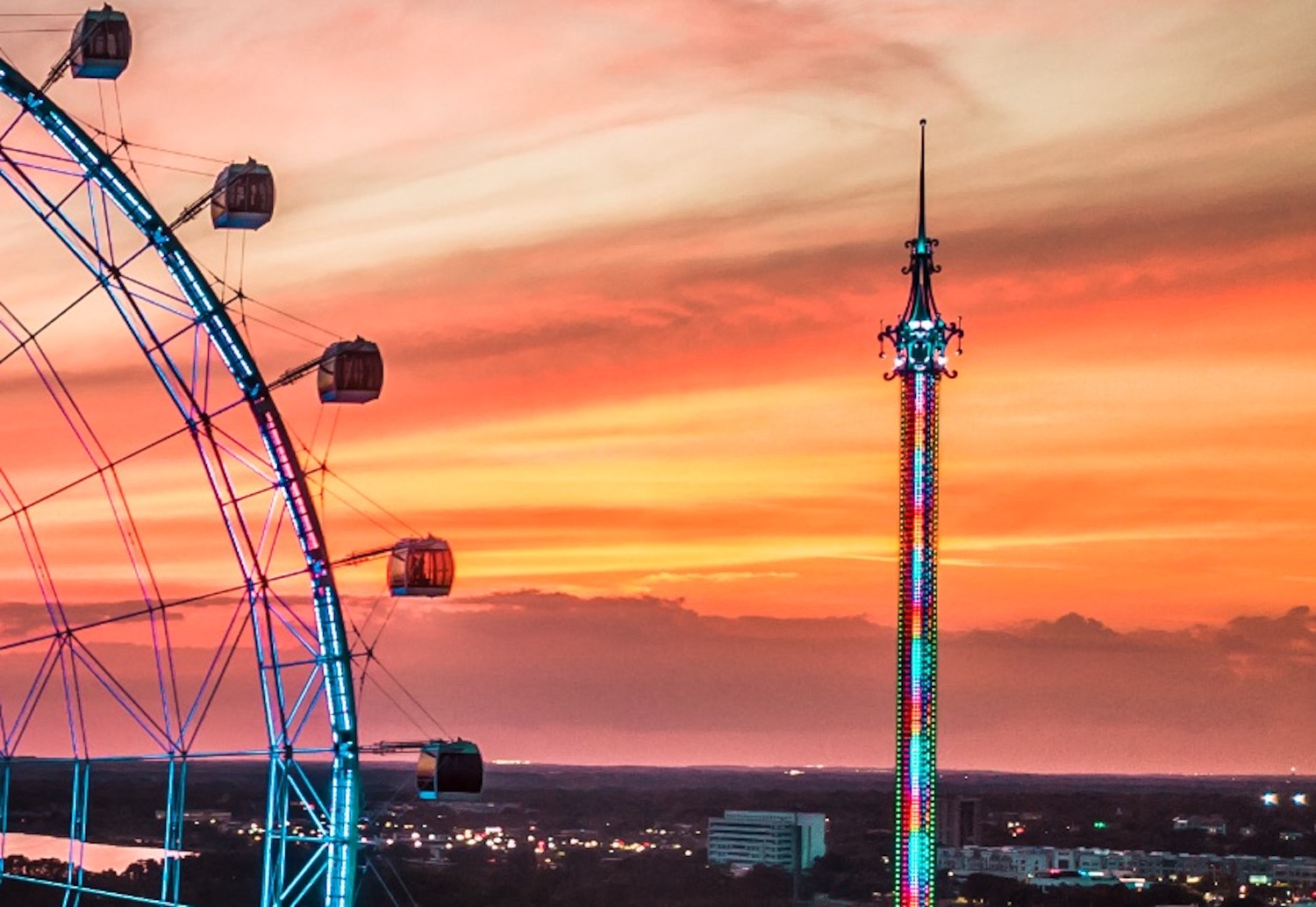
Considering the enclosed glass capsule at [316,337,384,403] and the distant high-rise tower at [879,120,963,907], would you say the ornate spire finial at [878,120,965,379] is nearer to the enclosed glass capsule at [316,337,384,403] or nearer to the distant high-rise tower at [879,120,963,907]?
the distant high-rise tower at [879,120,963,907]

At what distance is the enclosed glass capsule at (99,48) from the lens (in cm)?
5447

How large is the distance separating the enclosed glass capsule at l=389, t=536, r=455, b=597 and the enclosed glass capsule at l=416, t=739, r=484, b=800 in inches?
140

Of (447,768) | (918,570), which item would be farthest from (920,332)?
(447,768)

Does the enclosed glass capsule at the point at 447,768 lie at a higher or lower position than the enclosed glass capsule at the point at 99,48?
lower

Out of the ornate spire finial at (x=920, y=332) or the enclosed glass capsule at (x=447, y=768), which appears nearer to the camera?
the enclosed glass capsule at (x=447, y=768)

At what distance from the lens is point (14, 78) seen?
51.3m

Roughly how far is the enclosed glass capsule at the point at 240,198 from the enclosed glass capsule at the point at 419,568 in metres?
7.99

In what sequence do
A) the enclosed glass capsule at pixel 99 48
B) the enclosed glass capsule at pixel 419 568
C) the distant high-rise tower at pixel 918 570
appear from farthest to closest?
1. the distant high-rise tower at pixel 918 570
2. the enclosed glass capsule at pixel 419 568
3. the enclosed glass capsule at pixel 99 48

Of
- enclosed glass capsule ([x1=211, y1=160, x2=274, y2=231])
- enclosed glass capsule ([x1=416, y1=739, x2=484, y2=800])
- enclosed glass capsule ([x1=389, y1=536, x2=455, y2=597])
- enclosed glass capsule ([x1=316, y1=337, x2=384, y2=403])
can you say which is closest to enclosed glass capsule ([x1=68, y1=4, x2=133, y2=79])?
enclosed glass capsule ([x1=211, y1=160, x2=274, y2=231])

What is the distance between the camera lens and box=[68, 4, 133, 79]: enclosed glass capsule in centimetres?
5447

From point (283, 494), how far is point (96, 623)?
5.13 metres

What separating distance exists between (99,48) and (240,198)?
4460 mm

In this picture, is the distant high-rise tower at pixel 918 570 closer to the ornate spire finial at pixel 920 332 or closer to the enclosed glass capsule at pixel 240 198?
the ornate spire finial at pixel 920 332

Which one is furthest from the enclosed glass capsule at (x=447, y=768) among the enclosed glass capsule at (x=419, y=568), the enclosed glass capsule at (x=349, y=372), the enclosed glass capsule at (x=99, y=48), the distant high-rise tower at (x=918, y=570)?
the distant high-rise tower at (x=918, y=570)
